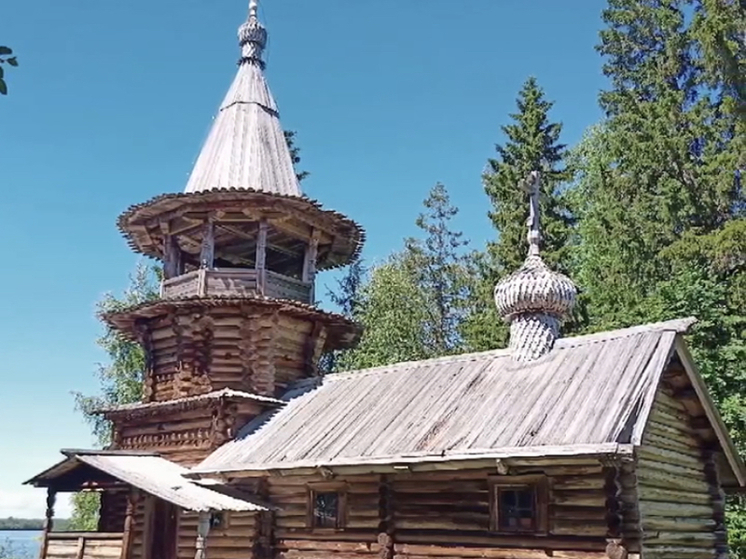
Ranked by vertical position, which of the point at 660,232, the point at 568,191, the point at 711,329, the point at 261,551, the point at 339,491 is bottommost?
the point at 261,551

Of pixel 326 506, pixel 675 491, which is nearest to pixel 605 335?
pixel 675 491

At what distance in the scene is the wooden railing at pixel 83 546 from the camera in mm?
14289

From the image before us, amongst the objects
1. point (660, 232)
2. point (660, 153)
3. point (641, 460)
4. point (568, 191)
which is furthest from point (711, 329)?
point (568, 191)

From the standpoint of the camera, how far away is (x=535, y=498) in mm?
10562

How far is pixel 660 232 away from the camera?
75.9 feet

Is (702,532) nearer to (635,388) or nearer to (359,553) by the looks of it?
(635,388)

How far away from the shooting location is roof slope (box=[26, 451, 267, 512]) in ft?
41.9

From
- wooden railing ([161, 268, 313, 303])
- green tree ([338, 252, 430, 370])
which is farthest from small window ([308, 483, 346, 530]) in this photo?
green tree ([338, 252, 430, 370])

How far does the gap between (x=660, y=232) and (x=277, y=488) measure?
14577 millimetres

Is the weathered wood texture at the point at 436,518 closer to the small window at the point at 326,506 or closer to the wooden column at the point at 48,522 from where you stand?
the small window at the point at 326,506

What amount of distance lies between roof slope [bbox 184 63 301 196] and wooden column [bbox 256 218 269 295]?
0.98 m

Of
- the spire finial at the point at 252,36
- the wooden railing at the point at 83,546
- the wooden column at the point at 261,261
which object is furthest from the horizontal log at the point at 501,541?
the spire finial at the point at 252,36

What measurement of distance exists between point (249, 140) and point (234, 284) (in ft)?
13.2

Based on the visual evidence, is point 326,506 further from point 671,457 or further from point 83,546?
point 671,457
